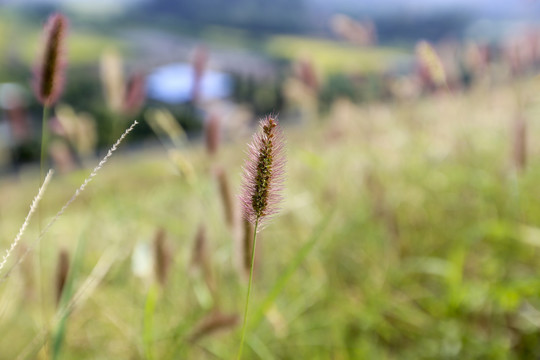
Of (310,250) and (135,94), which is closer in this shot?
(310,250)

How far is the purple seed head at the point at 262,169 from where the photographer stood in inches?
30.9

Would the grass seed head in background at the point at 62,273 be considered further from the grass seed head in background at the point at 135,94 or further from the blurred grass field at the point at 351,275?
the grass seed head in background at the point at 135,94

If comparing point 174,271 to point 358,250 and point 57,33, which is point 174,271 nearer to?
point 358,250

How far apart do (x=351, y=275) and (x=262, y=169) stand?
1696 millimetres

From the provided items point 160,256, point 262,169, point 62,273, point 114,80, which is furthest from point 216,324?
point 114,80

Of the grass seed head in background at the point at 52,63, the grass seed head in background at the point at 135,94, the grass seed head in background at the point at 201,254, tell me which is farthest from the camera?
the grass seed head in background at the point at 135,94

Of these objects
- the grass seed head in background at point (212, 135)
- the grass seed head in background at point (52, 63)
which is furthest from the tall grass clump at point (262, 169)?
the grass seed head in background at point (212, 135)

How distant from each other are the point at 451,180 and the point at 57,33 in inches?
93.4

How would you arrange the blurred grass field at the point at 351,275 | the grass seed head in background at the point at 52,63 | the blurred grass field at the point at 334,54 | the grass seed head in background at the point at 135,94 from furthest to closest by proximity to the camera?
1. the blurred grass field at the point at 334,54
2. the grass seed head in background at the point at 135,94
3. the blurred grass field at the point at 351,275
4. the grass seed head in background at the point at 52,63

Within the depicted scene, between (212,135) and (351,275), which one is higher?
(212,135)

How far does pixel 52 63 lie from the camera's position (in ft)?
3.99

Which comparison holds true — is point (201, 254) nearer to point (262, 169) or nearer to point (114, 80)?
point (262, 169)

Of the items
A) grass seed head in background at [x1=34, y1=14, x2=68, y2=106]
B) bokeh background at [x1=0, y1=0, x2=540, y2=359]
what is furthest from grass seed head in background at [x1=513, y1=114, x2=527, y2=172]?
grass seed head in background at [x1=34, y1=14, x2=68, y2=106]

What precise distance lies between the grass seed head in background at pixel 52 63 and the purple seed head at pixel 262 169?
2.27ft
